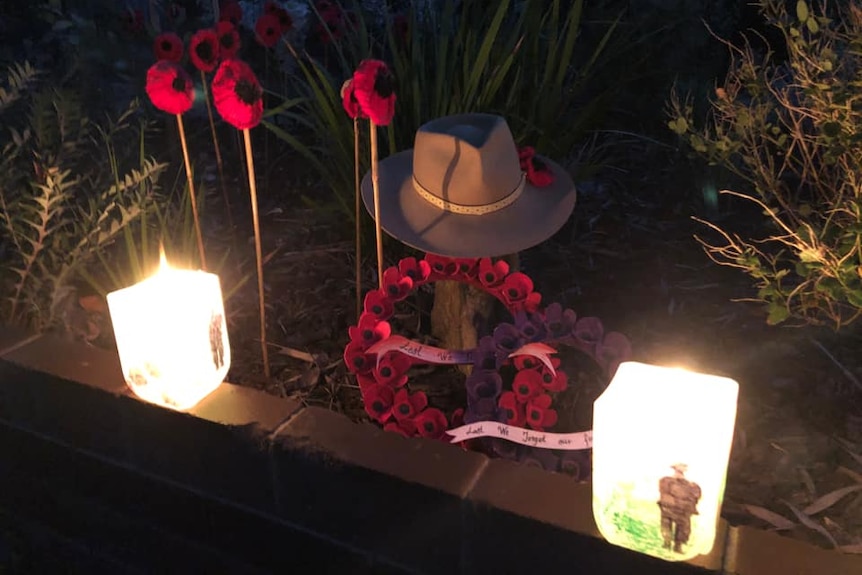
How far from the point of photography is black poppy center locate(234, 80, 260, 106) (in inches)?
61.1

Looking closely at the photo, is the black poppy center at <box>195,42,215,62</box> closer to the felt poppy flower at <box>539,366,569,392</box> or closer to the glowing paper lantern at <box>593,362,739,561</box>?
the felt poppy flower at <box>539,366,569,392</box>

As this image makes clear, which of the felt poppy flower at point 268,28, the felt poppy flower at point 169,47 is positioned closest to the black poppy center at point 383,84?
the felt poppy flower at point 169,47

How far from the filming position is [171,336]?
1.64 meters

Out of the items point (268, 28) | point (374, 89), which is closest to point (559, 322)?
point (374, 89)

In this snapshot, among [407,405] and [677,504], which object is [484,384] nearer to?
[407,405]

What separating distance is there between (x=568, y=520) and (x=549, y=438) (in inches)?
7.8

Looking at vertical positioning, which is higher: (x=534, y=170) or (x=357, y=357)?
(x=534, y=170)

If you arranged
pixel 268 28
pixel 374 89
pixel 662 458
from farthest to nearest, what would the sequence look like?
pixel 268 28
pixel 374 89
pixel 662 458

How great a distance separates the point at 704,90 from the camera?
2.87 metres

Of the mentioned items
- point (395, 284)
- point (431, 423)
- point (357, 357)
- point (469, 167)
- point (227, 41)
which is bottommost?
point (431, 423)

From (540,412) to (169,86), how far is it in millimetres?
1052

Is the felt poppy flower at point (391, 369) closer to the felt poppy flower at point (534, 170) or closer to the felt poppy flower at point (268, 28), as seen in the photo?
the felt poppy flower at point (534, 170)

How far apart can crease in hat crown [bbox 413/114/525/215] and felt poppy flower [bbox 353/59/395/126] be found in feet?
0.55

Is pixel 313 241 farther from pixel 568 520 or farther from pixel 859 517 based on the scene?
pixel 859 517
